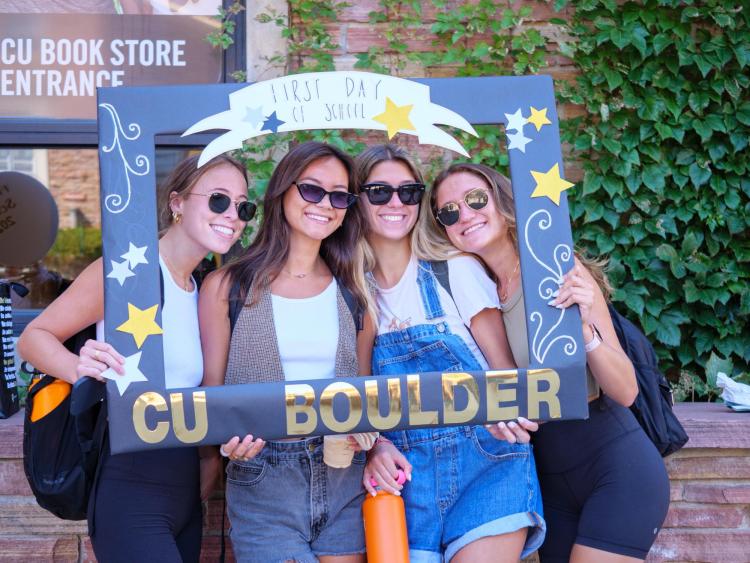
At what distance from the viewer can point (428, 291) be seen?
2.58 m

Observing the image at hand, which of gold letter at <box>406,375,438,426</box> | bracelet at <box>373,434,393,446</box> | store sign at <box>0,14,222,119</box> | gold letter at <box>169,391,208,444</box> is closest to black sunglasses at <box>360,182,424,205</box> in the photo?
gold letter at <box>406,375,438,426</box>

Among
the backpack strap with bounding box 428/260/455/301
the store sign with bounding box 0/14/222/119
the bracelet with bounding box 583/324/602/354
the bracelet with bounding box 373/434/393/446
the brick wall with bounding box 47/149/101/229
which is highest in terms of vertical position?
the store sign with bounding box 0/14/222/119

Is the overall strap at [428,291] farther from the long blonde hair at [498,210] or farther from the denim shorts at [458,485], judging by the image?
the denim shorts at [458,485]

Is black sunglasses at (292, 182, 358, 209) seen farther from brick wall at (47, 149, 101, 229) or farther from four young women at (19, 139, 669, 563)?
brick wall at (47, 149, 101, 229)

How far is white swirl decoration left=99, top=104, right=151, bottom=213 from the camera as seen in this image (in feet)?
7.22

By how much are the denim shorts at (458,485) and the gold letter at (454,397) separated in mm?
255

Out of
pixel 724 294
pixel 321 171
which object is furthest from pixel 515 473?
pixel 724 294

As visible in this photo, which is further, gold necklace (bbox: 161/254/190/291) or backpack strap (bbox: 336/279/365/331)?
backpack strap (bbox: 336/279/365/331)

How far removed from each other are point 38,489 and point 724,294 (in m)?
3.19

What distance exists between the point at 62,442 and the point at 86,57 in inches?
98.1

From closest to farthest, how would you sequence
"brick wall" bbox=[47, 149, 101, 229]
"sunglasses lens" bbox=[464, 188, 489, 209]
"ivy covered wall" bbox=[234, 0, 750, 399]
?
"sunglasses lens" bbox=[464, 188, 489, 209]
"ivy covered wall" bbox=[234, 0, 750, 399]
"brick wall" bbox=[47, 149, 101, 229]

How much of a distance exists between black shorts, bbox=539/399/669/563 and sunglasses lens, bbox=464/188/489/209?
0.72 metres

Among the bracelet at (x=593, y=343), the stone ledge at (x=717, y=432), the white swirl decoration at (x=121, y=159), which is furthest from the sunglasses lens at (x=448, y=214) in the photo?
the stone ledge at (x=717, y=432)

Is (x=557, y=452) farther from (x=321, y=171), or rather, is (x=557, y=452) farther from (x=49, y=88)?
(x=49, y=88)
